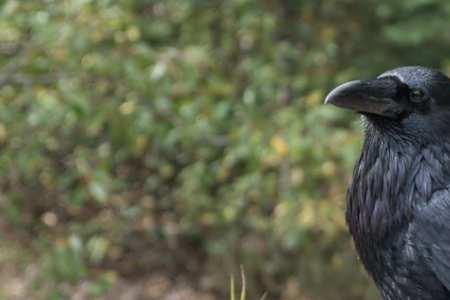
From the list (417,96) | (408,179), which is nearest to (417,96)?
(417,96)

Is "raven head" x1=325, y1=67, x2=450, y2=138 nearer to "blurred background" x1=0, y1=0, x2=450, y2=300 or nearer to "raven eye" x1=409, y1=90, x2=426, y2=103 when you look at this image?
"raven eye" x1=409, y1=90, x2=426, y2=103

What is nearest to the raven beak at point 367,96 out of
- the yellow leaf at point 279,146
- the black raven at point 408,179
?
the black raven at point 408,179

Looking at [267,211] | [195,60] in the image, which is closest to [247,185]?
[267,211]

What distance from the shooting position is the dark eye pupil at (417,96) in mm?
3400

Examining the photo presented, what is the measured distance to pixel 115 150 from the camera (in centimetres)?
670

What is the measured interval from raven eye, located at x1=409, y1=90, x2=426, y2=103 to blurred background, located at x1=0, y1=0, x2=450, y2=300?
203cm

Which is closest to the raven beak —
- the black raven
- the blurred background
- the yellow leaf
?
the black raven

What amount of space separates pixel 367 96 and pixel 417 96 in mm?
200

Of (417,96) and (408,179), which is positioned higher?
(417,96)

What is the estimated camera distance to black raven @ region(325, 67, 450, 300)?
11.1 feet

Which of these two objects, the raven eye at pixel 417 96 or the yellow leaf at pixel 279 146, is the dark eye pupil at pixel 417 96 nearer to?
the raven eye at pixel 417 96

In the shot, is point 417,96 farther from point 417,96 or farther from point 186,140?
point 186,140

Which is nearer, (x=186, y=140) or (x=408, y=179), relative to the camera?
(x=408, y=179)

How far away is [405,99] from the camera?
3422mm
